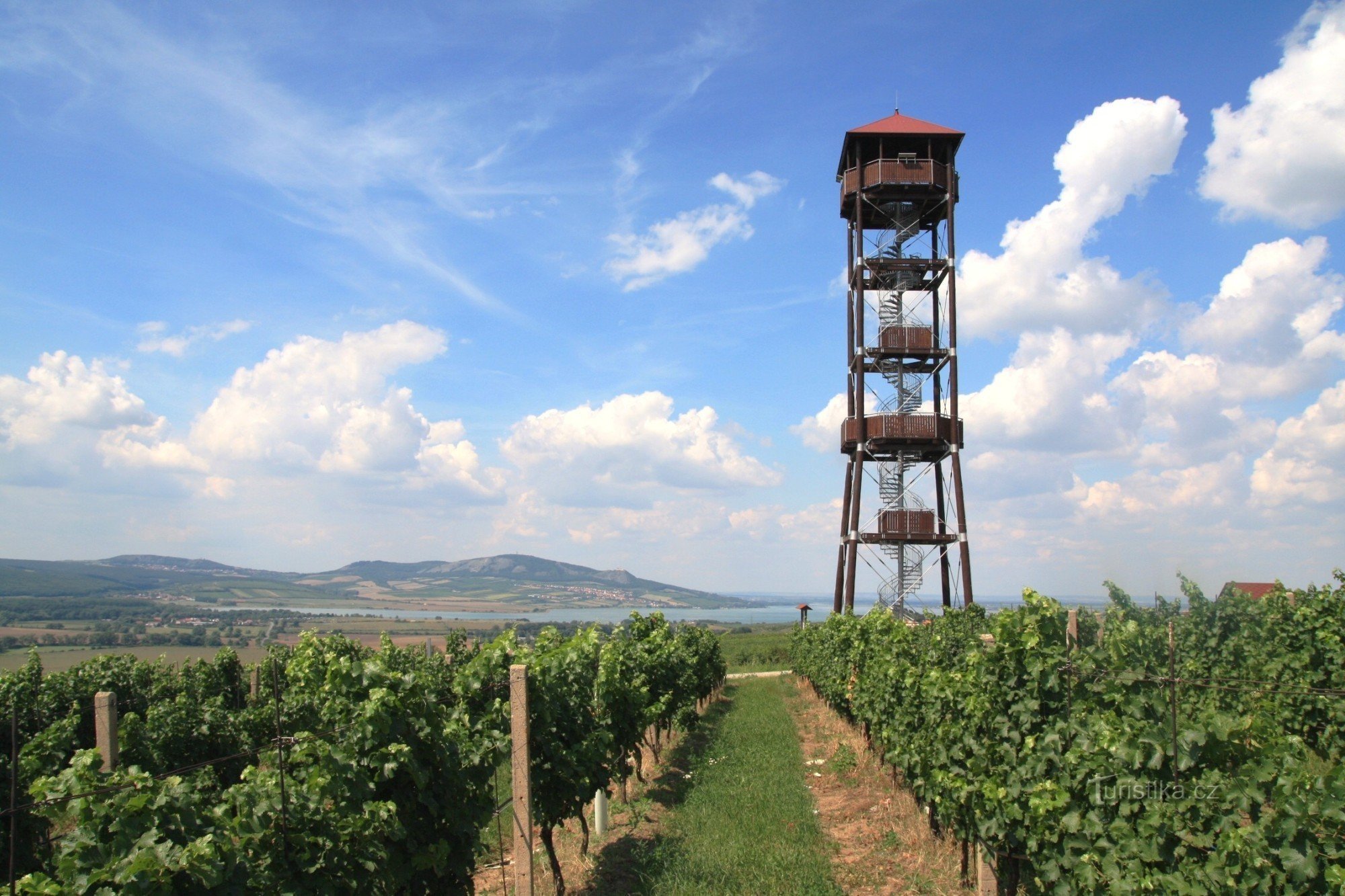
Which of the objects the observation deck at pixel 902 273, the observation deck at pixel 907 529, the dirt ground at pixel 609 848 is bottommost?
the dirt ground at pixel 609 848

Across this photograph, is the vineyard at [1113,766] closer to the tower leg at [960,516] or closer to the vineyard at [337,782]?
the vineyard at [337,782]

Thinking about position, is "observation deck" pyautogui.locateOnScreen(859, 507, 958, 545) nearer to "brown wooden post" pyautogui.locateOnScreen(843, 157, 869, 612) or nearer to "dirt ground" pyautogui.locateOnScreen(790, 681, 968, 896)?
"brown wooden post" pyautogui.locateOnScreen(843, 157, 869, 612)

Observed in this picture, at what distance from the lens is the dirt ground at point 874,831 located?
841cm

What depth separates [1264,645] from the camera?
13.2 metres

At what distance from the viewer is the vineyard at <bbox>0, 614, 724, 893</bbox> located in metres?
3.67

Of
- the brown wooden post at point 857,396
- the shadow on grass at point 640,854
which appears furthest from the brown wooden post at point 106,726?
the brown wooden post at point 857,396

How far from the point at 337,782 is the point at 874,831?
7652 millimetres

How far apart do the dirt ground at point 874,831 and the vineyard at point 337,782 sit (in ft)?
9.93

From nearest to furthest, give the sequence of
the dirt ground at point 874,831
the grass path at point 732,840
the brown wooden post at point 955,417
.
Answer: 1. the grass path at point 732,840
2. the dirt ground at point 874,831
3. the brown wooden post at point 955,417

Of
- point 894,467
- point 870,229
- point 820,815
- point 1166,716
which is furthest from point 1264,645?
point 870,229

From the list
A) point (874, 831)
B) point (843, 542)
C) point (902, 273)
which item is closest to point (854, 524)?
point (843, 542)

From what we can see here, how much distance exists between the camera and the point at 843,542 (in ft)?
88.2

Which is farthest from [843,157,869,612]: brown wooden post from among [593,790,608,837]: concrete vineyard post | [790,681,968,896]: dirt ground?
[593,790,608,837]: concrete vineyard post

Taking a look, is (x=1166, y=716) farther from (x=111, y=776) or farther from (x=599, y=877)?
(x=111, y=776)
